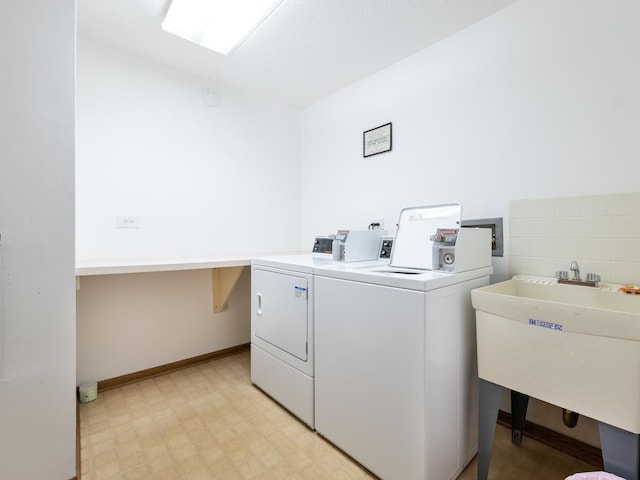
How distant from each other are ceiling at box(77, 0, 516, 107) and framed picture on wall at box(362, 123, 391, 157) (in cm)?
48

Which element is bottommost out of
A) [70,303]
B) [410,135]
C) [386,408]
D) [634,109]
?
[386,408]

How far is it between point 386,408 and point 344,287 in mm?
548

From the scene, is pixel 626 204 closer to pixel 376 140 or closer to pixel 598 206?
pixel 598 206

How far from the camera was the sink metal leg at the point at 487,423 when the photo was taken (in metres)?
1.25

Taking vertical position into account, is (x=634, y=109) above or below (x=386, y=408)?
above

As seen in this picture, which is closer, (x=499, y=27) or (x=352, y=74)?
(x=499, y=27)

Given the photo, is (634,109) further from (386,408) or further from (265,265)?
(265,265)

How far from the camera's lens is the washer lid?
1634 millimetres

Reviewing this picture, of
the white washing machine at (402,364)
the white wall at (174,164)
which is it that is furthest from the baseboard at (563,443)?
the white wall at (174,164)

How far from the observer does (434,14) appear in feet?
5.70

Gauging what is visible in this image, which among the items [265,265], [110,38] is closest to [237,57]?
[110,38]

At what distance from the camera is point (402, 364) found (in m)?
1.21

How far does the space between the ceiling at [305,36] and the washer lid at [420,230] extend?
114 centimetres

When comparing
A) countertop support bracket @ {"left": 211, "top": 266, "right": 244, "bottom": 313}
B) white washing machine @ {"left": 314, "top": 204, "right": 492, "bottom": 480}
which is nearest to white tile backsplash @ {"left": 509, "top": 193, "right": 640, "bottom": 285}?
white washing machine @ {"left": 314, "top": 204, "right": 492, "bottom": 480}
